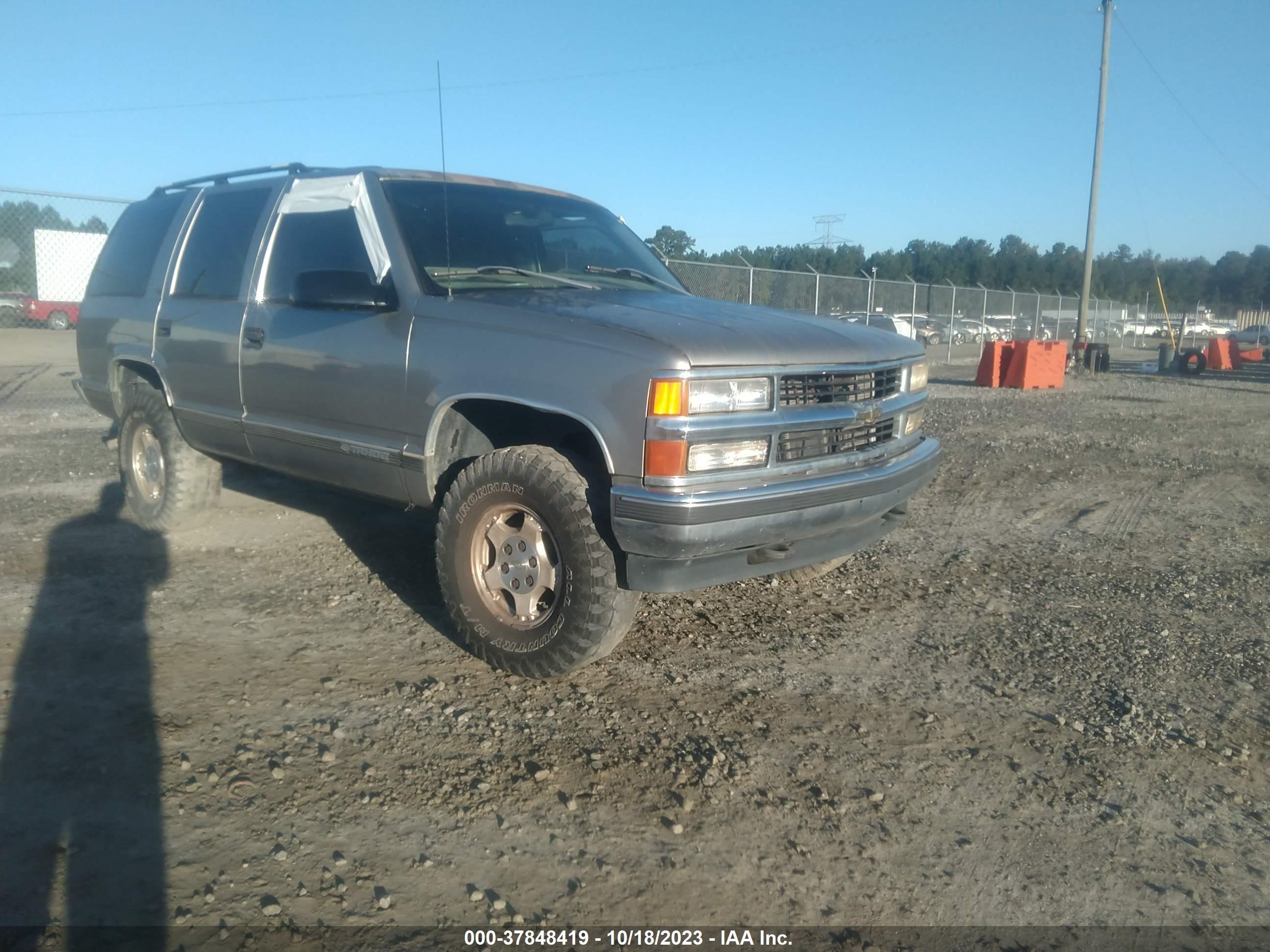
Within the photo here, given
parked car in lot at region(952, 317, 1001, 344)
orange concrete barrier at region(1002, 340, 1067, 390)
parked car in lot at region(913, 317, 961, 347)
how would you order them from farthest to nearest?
parked car in lot at region(952, 317, 1001, 344), parked car in lot at region(913, 317, 961, 347), orange concrete barrier at region(1002, 340, 1067, 390)

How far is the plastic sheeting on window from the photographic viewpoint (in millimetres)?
4227

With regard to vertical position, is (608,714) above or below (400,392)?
below

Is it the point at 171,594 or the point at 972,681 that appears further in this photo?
the point at 171,594

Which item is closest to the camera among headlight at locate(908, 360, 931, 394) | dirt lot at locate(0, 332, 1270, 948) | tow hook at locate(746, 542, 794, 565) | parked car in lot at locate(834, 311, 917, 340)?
dirt lot at locate(0, 332, 1270, 948)

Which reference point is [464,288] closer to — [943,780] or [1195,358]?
[943,780]

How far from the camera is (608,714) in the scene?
3426 mm

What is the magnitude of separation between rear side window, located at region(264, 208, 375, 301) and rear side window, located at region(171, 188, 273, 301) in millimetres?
225

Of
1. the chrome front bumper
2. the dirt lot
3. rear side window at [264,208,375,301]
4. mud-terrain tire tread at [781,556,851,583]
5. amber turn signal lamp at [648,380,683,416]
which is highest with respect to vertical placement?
rear side window at [264,208,375,301]

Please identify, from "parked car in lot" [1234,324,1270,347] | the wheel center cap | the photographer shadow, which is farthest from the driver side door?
"parked car in lot" [1234,324,1270,347]

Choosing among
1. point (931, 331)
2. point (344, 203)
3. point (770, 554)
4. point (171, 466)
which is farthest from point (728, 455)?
point (931, 331)

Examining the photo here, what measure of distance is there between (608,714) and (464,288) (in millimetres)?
1882

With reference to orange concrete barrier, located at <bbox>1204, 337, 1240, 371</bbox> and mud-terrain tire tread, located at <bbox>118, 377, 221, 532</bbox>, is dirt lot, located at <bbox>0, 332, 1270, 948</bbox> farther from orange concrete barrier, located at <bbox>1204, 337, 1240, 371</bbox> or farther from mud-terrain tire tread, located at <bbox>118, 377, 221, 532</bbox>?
orange concrete barrier, located at <bbox>1204, 337, 1240, 371</bbox>

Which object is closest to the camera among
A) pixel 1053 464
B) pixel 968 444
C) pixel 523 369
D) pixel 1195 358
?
pixel 523 369

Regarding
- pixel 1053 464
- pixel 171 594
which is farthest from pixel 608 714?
pixel 1053 464
